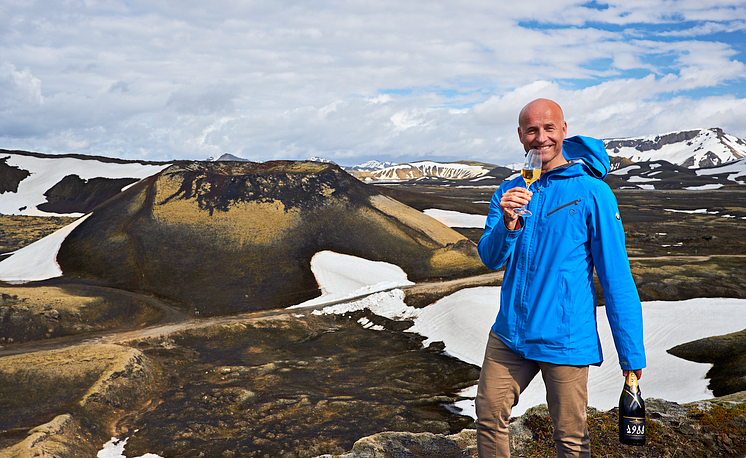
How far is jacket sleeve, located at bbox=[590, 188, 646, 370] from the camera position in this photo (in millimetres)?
3686

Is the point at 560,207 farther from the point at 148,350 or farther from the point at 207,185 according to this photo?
the point at 207,185

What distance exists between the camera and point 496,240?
4.09m

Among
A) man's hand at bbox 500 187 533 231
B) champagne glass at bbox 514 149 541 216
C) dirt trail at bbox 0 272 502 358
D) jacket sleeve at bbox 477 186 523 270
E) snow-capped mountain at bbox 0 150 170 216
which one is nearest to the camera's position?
man's hand at bbox 500 187 533 231

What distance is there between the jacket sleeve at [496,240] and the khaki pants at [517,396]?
0.77 metres

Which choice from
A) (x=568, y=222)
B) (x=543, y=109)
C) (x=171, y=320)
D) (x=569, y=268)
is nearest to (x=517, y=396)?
(x=569, y=268)

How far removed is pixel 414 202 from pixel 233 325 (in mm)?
35435

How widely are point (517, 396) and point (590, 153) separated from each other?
2327mm

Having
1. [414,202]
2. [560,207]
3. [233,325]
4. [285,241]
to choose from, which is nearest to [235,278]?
[285,241]

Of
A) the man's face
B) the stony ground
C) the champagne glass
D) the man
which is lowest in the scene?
the stony ground

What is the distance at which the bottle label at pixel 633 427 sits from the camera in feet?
12.0

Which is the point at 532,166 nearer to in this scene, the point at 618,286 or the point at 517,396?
the point at 618,286

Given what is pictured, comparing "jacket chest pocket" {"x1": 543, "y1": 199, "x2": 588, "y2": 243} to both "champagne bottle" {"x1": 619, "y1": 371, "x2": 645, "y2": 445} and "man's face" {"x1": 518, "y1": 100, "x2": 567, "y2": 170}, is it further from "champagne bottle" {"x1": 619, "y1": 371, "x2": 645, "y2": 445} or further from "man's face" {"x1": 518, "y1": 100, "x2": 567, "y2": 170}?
"champagne bottle" {"x1": 619, "y1": 371, "x2": 645, "y2": 445}

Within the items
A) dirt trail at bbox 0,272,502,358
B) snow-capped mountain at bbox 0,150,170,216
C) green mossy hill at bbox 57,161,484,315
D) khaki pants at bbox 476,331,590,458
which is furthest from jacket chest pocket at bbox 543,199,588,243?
snow-capped mountain at bbox 0,150,170,216

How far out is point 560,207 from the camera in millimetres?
3998
